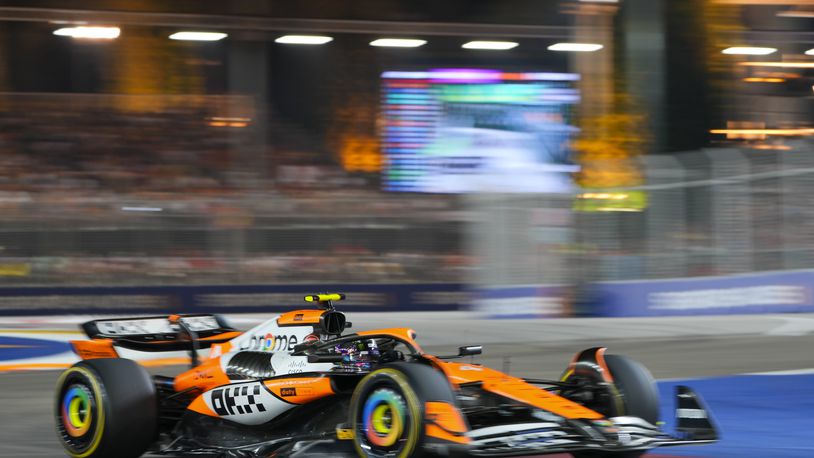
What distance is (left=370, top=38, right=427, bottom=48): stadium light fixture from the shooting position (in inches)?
878

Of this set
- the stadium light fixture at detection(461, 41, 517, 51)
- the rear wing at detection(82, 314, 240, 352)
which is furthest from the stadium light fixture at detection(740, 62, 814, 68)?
the rear wing at detection(82, 314, 240, 352)

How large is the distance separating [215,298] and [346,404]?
10792mm

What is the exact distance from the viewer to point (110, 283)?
16.1 m

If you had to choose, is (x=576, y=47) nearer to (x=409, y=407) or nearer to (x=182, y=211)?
(x=182, y=211)

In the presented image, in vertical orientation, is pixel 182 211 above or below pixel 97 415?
above

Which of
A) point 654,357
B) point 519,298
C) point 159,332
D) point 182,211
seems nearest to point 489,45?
point 519,298

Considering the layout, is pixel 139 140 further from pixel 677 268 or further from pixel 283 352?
pixel 283 352

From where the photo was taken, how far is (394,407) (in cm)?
543

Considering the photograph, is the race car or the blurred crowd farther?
the blurred crowd

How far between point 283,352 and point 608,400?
1.88 meters

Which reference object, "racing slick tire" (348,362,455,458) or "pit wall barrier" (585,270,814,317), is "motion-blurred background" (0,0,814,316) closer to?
"pit wall barrier" (585,270,814,317)

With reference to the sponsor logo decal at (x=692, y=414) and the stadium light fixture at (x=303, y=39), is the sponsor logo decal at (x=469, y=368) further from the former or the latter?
the stadium light fixture at (x=303, y=39)

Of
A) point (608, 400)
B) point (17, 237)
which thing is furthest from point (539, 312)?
point (608, 400)

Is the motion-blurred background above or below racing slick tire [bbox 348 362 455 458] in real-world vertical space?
above
